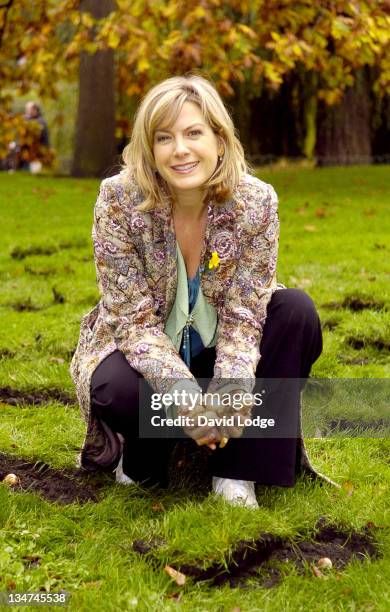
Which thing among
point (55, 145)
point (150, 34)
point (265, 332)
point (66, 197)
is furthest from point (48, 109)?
point (265, 332)

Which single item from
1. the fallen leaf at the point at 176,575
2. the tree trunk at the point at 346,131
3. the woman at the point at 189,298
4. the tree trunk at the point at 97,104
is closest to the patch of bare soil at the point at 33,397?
the woman at the point at 189,298

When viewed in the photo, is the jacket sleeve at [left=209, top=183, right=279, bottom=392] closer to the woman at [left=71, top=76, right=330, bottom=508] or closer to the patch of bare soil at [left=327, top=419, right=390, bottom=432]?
the woman at [left=71, top=76, right=330, bottom=508]

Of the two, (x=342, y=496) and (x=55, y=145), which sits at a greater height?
(x=342, y=496)

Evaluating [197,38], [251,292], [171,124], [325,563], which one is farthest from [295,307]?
[197,38]

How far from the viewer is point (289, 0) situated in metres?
9.80

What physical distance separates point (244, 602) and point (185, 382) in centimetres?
71

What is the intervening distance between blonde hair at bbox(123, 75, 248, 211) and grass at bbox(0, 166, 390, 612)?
1.03 metres

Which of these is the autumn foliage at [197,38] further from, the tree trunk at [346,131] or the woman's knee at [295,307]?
the woman's knee at [295,307]

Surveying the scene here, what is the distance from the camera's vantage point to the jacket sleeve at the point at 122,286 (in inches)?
118

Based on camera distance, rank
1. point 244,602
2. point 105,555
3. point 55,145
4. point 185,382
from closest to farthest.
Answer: point 244,602, point 105,555, point 185,382, point 55,145

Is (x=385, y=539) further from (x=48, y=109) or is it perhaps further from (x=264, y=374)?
(x=48, y=109)

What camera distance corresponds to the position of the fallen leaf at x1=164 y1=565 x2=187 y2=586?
8.38ft

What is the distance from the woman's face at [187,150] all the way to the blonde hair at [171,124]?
2 cm

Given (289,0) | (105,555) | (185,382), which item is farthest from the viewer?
(289,0)
